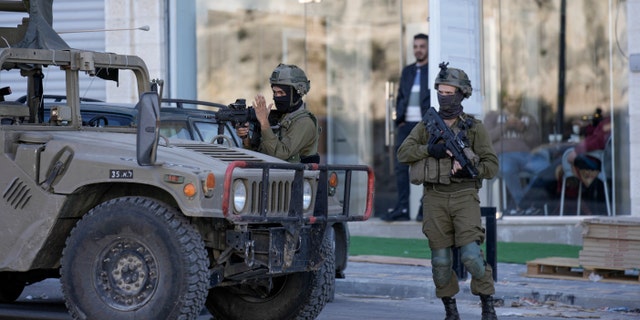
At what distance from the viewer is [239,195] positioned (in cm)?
791

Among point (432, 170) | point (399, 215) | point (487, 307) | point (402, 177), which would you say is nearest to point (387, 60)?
point (402, 177)

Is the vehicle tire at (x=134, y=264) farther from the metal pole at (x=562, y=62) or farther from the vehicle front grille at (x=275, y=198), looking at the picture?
the metal pole at (x=562, y=62)

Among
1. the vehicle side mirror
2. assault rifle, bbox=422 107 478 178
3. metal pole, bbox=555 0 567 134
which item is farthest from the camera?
metal pole, bbox=555 0 567 134

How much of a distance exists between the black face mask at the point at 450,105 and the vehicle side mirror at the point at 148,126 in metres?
2.51

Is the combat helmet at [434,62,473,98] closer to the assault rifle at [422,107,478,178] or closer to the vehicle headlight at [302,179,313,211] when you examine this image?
the assault rifle at [422,107,478,178]

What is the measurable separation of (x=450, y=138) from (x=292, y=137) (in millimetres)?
1137

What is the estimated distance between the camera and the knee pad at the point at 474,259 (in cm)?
922

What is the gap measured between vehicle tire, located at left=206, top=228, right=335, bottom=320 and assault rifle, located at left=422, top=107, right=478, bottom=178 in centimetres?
114

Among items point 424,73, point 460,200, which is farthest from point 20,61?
point 424,73

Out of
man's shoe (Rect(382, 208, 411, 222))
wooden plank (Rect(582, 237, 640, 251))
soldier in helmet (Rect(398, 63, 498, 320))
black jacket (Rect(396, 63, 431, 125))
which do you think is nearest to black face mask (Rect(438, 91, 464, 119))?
soldier in helmet (Rect(398, 63, 498, 320))

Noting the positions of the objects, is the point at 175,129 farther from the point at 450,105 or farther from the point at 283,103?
the point at 450,105

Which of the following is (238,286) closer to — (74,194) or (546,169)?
(74,194)

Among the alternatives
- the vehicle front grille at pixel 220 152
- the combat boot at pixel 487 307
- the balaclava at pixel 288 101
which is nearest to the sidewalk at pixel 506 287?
the combat boot at pixel 487 307

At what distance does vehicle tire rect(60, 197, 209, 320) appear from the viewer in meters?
7.76
